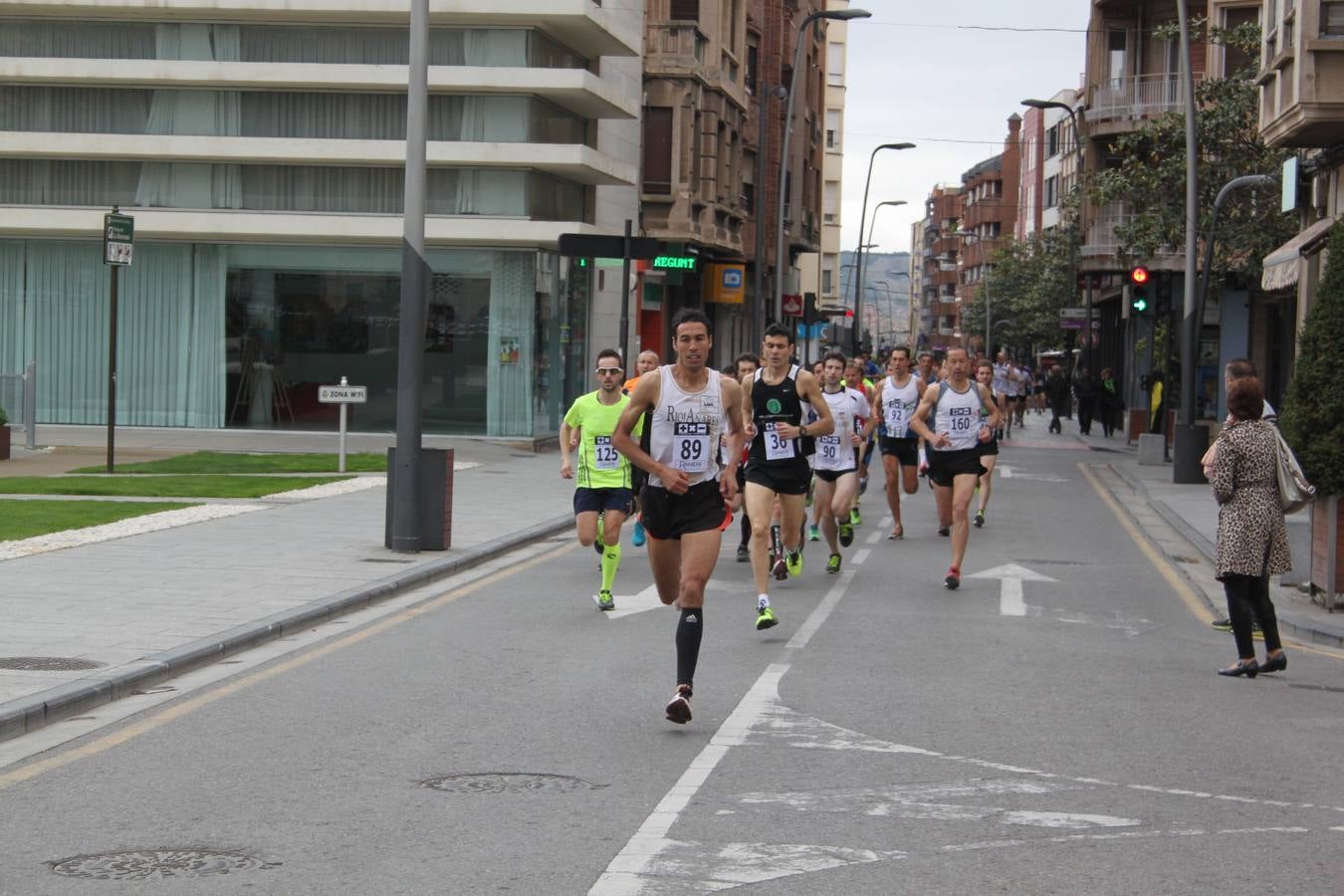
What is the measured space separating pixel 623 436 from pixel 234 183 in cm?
2737

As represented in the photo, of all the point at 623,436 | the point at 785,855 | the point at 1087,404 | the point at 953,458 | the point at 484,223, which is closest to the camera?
the point at 785,855

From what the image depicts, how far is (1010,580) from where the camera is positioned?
51.3 feet

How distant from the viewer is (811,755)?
313 inches

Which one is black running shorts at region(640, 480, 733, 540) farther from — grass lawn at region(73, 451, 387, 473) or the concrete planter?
grass lawn at region(73, 451, 387, 473)

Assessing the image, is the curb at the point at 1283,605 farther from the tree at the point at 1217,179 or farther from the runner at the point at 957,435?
the tree at the point at 1217,179

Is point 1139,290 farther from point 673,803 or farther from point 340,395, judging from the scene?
point 673,803

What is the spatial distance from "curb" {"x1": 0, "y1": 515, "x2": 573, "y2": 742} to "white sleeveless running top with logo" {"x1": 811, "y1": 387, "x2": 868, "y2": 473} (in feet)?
10.0

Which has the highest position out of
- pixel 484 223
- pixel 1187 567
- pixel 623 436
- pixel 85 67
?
pixel 85 67

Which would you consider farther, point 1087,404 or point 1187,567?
point 1087,404

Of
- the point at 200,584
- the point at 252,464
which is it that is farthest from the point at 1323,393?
the point at 252,464

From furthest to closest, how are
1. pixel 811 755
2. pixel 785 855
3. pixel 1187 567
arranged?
pixel 1187 567, pixel 811 755, pixel 785 855

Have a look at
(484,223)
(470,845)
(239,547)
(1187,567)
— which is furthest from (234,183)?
(470,845)

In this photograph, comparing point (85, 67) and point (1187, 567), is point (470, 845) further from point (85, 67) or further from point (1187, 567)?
point (85, 67)

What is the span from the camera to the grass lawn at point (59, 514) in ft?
55.6
